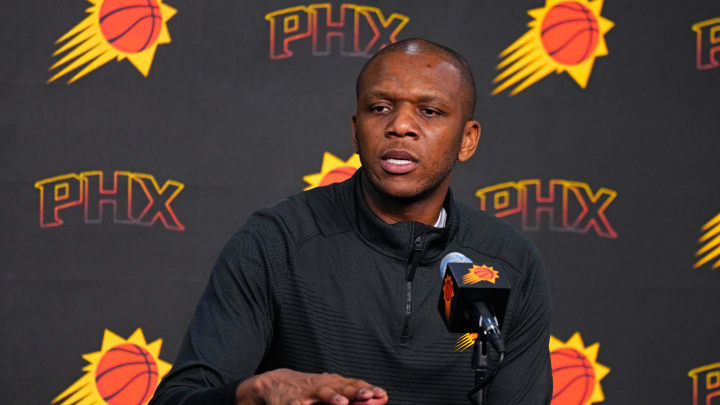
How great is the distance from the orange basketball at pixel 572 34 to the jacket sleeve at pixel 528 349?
1.04 m

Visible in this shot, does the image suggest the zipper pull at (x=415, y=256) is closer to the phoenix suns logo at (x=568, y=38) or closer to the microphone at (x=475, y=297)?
the microphone at (x=475, y=297)

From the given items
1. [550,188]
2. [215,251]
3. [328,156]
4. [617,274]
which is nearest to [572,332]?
[617,274]

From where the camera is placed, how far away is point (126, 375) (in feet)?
6.86

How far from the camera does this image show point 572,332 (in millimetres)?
2172

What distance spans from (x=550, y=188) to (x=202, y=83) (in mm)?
1015

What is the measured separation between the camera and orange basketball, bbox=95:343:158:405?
81.4 inches

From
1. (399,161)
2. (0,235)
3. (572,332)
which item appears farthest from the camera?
(572,332)

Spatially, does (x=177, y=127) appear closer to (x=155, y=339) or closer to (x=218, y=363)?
(x=155, y=339)

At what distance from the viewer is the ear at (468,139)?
1.39 m

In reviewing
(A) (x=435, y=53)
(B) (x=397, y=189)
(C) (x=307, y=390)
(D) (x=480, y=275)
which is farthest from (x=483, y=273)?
(A) (x=435, y=53)

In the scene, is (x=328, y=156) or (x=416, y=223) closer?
(x=416, y=223)

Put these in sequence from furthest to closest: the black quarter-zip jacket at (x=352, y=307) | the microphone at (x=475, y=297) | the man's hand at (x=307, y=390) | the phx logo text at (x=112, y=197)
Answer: the phx logo text at (x=112, y=197) < the black quarter-zip jacket at (x=352, y=307) < the microphone at (x=475, y=297) < the man's hand at (x=307, y=390)

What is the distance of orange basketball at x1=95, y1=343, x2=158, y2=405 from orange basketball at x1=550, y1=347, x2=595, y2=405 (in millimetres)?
1115

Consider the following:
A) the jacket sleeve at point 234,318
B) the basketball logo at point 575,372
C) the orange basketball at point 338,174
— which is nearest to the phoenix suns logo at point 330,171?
the orange basketball at point 338,174
